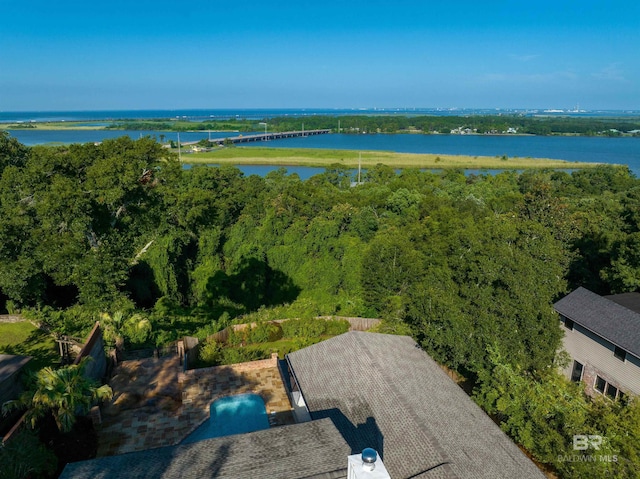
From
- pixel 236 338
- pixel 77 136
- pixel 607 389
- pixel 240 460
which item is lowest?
pixel 236 338

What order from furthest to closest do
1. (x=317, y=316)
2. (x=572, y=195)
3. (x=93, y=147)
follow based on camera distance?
(x=572, y=195)
(x=93, y=147)
(x=317, y=316)

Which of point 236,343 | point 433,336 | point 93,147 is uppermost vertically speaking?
point 93,147

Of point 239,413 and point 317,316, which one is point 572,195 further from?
point 239,413

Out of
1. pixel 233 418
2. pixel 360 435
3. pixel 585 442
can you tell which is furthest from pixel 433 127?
pixel 360 435

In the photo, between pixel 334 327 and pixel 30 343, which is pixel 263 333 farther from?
pixel 30 343

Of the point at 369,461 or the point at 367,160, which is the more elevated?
the point at 369,461

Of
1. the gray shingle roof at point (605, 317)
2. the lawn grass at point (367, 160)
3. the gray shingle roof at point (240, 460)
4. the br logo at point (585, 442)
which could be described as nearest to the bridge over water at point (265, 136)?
the lawn grass at point (367, 160)

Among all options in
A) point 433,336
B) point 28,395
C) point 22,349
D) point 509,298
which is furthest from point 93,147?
point 509,298

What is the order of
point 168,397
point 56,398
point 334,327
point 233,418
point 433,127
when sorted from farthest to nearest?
1. point 433,127
2. point 334,327
3. point 168,397
4. point 233,418
5. point 56,398
